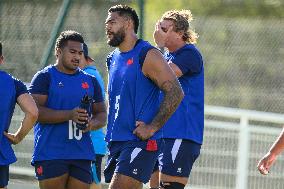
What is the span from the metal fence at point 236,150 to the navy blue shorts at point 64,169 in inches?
174

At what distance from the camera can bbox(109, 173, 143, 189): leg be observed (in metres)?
9.66

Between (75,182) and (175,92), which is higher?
(175,92)

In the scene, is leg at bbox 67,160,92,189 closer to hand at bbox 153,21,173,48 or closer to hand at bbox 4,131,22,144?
hand at bbox 4,131,22,144

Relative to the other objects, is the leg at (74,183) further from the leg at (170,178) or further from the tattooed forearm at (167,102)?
the tattooed forearm at (167,102)

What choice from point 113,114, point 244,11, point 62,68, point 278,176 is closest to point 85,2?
point 244,11

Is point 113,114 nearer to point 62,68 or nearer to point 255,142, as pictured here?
point 62,68

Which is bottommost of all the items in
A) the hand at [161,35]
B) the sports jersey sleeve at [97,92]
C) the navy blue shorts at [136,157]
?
the navy blue shorts at [136,157]

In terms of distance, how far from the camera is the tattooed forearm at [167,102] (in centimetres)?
967

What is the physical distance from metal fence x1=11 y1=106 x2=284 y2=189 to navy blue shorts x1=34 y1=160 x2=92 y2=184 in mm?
4415

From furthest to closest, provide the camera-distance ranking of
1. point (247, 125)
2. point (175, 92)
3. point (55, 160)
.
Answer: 1. point (247, 125)
2. point (55, 160)
3. point (175, 92)

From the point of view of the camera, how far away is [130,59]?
9.88 metres

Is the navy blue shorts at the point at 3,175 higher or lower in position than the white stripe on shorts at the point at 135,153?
lower

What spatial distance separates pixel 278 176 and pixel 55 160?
5.10 metres

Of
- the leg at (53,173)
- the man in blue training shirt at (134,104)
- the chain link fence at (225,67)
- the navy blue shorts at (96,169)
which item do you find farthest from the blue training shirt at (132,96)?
the chain link fence at (225,67)
